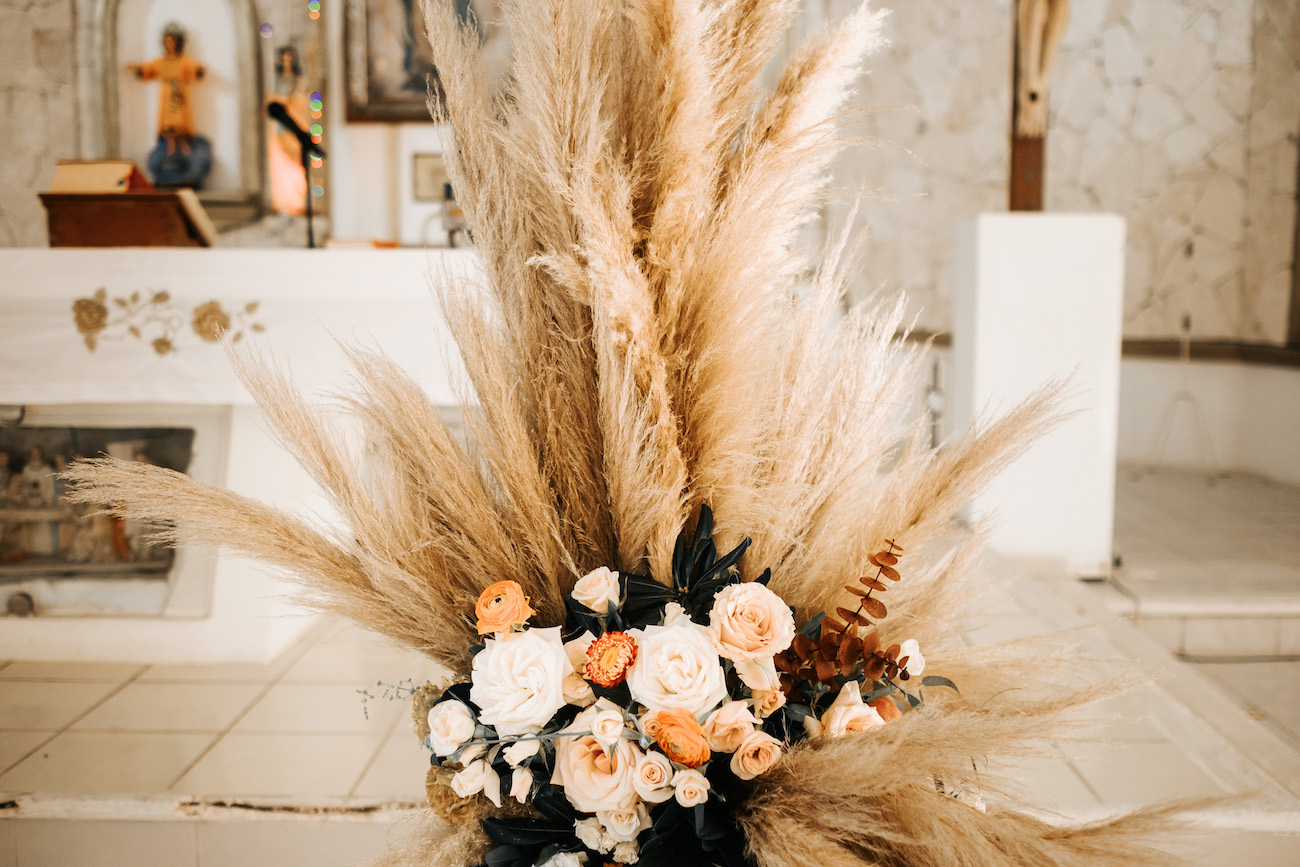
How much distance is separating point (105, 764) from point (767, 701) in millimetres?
1265

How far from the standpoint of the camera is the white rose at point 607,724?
41cm

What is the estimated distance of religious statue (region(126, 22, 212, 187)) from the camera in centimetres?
365

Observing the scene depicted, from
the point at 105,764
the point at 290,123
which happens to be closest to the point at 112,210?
the point at 290,123

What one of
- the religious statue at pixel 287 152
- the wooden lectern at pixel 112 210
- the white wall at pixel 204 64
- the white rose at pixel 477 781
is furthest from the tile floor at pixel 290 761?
the white wall at pixel 204 64

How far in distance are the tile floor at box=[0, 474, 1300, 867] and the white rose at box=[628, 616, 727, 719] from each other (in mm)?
482

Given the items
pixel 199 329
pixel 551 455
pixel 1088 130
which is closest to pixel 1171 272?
pixel 1088 130

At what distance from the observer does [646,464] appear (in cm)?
40

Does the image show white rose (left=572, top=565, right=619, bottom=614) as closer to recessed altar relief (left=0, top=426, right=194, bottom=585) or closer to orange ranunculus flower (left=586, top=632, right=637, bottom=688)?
orange ranunculus flower (left=586, top=632, right=637, bottom=688)

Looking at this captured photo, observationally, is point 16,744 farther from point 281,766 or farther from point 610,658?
point 610,658

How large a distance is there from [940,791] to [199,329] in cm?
174

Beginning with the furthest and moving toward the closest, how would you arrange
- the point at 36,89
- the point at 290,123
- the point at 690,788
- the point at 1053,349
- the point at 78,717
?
the point at 36,89
the point at 1053,349
the point at 290,123
the point at 78,717
the point at 690,788

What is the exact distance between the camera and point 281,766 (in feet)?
4.07

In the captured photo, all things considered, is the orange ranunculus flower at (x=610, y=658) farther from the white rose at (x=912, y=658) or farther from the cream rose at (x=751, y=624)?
the white rose at (x=912, y=658)

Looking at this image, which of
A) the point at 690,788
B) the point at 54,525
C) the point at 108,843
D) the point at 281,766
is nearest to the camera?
the point at 690,788
